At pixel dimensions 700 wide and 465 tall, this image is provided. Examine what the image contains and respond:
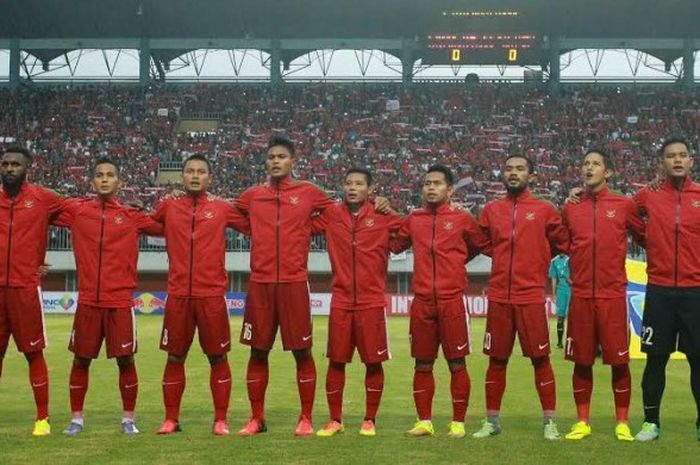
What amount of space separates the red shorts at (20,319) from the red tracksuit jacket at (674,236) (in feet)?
17.3

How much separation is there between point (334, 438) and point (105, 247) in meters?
2.59

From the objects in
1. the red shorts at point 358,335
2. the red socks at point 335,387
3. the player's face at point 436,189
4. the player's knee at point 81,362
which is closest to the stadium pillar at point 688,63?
the player's face at point 436,189

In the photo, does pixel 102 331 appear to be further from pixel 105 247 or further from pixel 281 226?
pixel 281 226

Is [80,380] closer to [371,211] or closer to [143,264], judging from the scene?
[371,211]

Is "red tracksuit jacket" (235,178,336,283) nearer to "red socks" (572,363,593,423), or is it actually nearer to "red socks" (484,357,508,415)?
"red socks" (484,357,508,415)

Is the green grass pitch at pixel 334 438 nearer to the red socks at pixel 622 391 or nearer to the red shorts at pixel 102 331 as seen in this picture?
the red socks at pixel 622 391

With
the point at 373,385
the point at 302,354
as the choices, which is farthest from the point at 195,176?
the point at 373,385

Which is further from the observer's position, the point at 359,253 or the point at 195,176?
the point at 195,176

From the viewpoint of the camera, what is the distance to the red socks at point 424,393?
819 cm

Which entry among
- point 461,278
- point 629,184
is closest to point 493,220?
point 461,278

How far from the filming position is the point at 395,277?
1432 inches

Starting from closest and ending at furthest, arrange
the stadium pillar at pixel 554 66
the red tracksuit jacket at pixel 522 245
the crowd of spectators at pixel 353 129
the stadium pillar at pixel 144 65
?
the red tracksuit jacket at pixel 522 245
the crowd of spectators at pixel 353 129
the stadium pillar at pixel 554 66
the stadium pillar at pixel 144 65

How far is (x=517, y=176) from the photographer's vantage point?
829 cm

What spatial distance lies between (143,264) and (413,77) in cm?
1804
